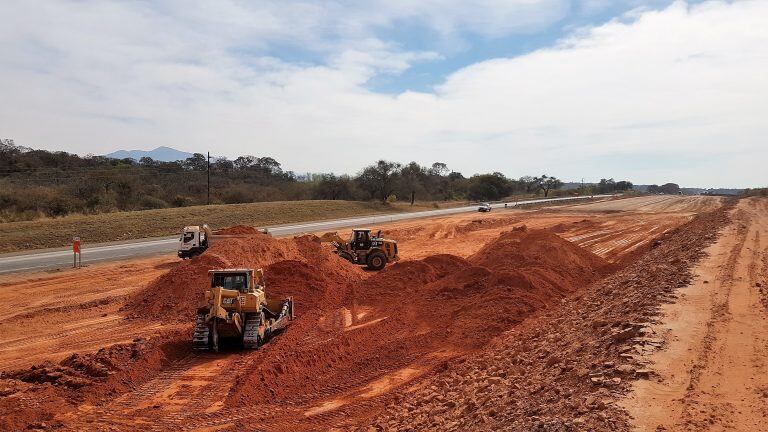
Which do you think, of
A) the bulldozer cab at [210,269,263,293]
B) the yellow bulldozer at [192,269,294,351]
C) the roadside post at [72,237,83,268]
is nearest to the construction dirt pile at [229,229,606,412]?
the yellow bulldozer at [192,269,294,351]

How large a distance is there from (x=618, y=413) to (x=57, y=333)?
624 inches

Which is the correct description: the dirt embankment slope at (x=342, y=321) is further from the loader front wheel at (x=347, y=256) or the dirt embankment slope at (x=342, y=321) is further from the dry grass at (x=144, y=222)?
the dry grass at (x=144, y=222)

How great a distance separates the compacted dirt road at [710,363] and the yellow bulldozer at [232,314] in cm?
924

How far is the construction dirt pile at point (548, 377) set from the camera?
6.80m

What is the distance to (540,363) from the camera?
9.52m

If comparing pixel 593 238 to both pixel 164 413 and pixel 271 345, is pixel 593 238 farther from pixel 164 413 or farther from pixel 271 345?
pixel 164 413

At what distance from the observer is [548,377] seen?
8.54 m

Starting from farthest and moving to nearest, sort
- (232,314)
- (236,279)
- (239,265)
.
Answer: (239,265), (236,279), (232,314)

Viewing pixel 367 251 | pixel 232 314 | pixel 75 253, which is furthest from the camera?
pixel 75 253

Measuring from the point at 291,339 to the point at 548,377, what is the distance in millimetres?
7561

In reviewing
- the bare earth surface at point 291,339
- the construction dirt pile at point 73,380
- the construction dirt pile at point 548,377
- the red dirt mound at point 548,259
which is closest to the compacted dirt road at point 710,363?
the bare earth surface at point 291,339

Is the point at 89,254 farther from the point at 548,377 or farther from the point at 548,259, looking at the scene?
the point at 548,377

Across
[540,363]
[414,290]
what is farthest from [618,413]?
[414,290]

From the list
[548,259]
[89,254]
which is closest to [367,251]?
[548,259]
